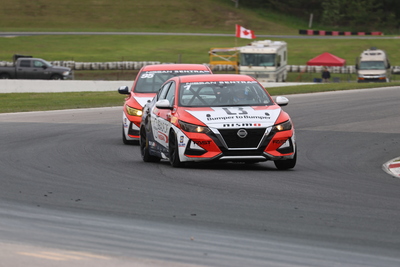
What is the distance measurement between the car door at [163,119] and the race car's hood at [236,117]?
1.86 ft

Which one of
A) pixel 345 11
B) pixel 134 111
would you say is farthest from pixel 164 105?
pixel 345 11

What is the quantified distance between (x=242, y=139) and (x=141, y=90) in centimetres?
617

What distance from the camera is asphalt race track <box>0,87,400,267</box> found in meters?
6.55

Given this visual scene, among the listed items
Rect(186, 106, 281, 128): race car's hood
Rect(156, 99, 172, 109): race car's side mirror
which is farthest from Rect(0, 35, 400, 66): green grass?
Rect(186, 106, 281, 128): race car's hood

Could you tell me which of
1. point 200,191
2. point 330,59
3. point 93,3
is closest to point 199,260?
point 200,191

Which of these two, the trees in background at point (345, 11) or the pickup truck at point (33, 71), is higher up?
the pickup truck at point (33, 71)

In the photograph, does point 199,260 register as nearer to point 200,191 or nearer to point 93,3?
point 200,191

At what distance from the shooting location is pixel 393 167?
1310 cm

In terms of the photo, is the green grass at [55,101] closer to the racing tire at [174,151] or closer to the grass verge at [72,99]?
the grass verge at [72,99]

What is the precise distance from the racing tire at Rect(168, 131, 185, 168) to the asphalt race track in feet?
0.56

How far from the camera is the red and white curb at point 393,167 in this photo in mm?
12571

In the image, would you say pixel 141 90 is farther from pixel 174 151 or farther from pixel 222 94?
pixel 174 151

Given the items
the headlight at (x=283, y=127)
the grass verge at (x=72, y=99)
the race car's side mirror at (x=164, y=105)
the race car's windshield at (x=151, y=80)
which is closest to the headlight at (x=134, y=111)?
the race car's windshield at (x=151, y=80)

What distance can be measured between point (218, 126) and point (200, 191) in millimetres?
2079
